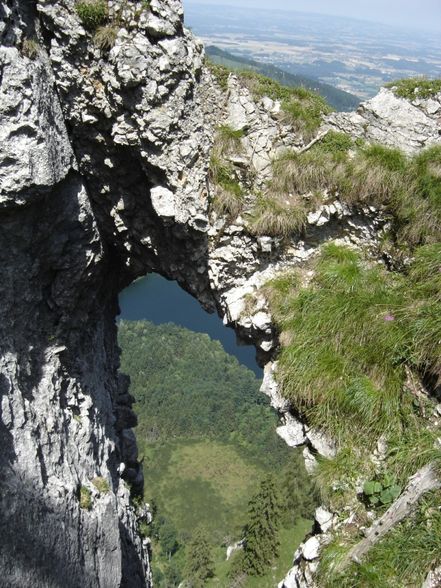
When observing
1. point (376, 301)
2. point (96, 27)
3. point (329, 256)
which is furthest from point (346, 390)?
point (96, 27)

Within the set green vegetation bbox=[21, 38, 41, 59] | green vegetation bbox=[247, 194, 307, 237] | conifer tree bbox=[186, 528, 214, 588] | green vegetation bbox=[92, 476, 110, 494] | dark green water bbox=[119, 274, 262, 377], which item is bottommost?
dark green water bbox=[119, 274, 262, 377]

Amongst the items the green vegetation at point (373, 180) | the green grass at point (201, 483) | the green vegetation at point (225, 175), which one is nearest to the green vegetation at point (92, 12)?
the green vegetation at point (225, 175)

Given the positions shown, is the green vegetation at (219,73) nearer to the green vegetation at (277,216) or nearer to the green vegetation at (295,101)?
the green vegetation at (295,101)

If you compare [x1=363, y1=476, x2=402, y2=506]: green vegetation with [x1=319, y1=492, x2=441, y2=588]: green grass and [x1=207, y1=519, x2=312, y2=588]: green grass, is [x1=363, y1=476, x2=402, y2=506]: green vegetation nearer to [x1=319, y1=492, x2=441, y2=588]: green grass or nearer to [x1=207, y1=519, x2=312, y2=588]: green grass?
[x1=319, y1=492, x2=441, y2=588]: green grass

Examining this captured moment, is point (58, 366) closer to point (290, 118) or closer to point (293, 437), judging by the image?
point (293, 437)

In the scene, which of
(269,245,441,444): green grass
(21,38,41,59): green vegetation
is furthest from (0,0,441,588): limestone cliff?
(269,245,441,444): green grass

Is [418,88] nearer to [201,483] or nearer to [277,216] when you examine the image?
[277,216]
